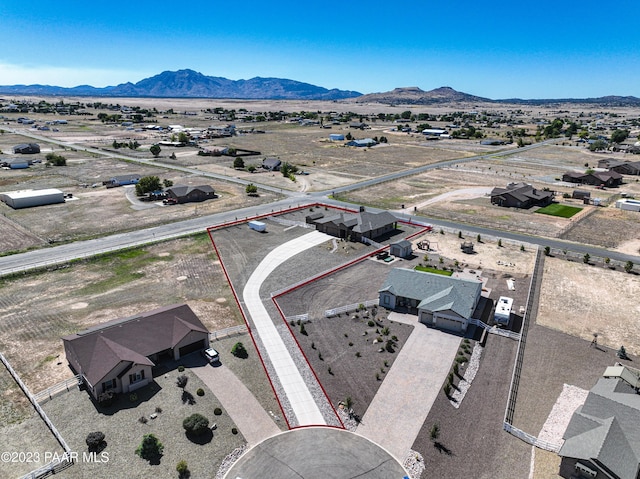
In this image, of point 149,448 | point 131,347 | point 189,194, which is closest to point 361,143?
point 189,194

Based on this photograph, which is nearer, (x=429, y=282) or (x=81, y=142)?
(x=429, y=282)

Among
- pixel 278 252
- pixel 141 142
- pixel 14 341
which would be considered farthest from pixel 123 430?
pixel 141 142

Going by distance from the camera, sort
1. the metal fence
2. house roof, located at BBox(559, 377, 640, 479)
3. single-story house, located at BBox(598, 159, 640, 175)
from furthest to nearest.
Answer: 1. single-story house, located at BBox(598, 159, 640, 175)
2. the metal fence
3. house roof, located at BBox(559, 377, 640, 479)

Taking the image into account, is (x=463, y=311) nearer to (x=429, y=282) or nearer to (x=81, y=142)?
(x=429, y=282)

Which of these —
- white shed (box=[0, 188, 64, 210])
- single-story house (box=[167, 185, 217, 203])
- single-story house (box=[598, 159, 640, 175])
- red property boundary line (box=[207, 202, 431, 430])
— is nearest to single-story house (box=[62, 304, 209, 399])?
red property boundary line (box=[207, 202, 431, 430])

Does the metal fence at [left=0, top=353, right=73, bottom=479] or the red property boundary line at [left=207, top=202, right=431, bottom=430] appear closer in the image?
the metal fence at [left=0, top=353, right=73, bottom=479]

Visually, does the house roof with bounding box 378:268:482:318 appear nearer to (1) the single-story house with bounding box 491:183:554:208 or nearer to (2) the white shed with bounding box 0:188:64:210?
(1) the single-story house with bounding box 491:183:554:208
